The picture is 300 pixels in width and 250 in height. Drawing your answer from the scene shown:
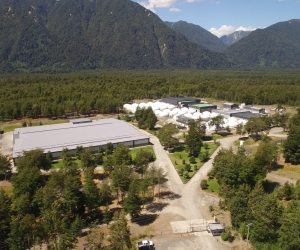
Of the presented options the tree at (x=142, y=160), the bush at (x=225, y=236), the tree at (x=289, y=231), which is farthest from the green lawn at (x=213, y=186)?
the tree at (x=289, y=231)

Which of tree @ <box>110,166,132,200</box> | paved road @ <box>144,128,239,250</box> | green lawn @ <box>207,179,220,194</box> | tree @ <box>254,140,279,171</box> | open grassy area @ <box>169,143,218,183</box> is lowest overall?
paved road @ <box>144,128,239,250</box>

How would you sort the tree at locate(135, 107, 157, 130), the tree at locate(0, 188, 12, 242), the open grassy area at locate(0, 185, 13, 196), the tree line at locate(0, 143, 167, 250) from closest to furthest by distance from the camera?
1. the tree line at locate(0, 143, 167, 250)
2. the tree at locate(0, 188, 12, 242)
3. the open grassy area at locate(0, 185, 13, 196)
4. the tree at locate(135, 107, 157, 130)

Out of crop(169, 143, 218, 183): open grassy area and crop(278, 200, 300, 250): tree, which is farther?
crop(169, 143, 218, 183): open grassy area

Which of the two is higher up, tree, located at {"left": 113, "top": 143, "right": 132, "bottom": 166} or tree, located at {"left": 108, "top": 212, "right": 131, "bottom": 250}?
tree, located at {"left": 113, "top": 143, "right": 132, "bottom": 166}

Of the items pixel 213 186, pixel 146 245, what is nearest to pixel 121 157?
pixel 213 186

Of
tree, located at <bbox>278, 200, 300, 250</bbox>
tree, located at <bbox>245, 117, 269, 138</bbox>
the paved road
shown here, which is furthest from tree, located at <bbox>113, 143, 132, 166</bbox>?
tree, located at <bbox>245, 117, 269, 138</bbox>

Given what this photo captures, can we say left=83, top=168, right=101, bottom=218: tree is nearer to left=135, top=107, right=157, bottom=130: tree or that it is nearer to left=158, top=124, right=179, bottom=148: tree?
left=158, top=124, right=179, bottom=148: tree

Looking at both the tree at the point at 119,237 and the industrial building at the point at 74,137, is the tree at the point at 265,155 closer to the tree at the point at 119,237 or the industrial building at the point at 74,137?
the tree at the point at 119,237
